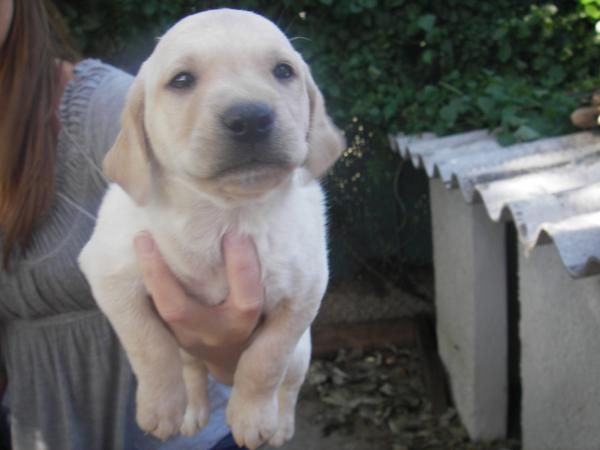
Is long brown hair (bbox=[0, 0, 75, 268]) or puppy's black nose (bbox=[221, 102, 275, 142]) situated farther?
long brown hair (bbox=[0, 0, 75, 268])

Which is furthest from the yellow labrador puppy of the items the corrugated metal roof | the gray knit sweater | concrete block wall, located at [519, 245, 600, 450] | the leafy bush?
the leafy bush

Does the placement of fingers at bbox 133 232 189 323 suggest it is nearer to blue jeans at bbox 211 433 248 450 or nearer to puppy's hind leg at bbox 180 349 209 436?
puppy's hind leg at bbox 180 349 209 436

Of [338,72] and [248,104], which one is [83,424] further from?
[338,72]

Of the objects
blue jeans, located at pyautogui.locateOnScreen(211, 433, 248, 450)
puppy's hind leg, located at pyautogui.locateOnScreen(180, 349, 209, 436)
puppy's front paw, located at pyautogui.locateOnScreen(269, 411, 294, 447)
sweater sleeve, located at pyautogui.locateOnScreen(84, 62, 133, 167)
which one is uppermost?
sweater sleeve, located at pyautogui.locateOnScreen(84, 62, 133, 167)

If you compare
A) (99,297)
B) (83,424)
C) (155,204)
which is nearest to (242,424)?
(99,297)

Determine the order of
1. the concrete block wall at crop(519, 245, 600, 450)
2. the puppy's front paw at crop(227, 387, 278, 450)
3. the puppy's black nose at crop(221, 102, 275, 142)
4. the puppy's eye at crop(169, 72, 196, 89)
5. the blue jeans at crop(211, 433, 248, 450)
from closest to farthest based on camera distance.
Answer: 1. the puppy's black nose at crop(221, 102, 275, 142)
2. the puppy's eye at crop(169, 72, 196, 89)
3. the puppy's front paw at crop(227, 387, 278, 450)
4. the blue jeans at crop(211, 433, 248, 450)
5. the concrete block wall at crop(519, 245, 600, 450)
